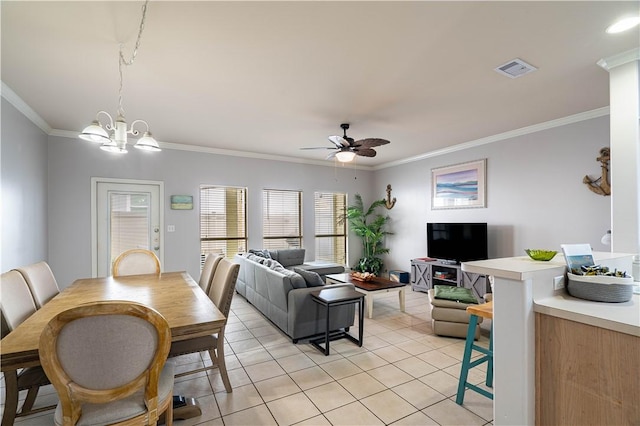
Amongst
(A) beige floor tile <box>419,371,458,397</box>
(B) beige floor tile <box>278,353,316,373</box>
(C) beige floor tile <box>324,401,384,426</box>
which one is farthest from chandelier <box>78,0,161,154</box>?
(A) beige floor tile <box>419,371,458,397</box>

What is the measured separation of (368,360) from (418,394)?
2.09 feet

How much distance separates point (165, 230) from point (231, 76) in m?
3.41

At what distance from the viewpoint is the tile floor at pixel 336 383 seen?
2088 mm

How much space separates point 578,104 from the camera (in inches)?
139

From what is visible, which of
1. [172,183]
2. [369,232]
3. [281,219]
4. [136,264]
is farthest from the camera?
[369,232]

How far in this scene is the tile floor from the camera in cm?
209

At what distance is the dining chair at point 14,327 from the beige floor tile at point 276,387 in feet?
→ 4.31

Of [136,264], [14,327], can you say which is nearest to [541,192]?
[136,264]

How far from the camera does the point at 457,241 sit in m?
5.17

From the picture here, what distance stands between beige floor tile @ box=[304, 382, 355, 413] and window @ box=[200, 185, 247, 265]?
3818mm

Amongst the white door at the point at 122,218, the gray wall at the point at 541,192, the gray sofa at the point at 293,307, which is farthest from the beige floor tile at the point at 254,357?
the gray wall at the point at 541,192

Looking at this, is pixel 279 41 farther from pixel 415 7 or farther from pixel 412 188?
pixel 412 188

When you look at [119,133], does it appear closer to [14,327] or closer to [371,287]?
[14,327]

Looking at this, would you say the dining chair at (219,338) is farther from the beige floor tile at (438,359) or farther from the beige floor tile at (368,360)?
the beige floor tile at (438,359)
